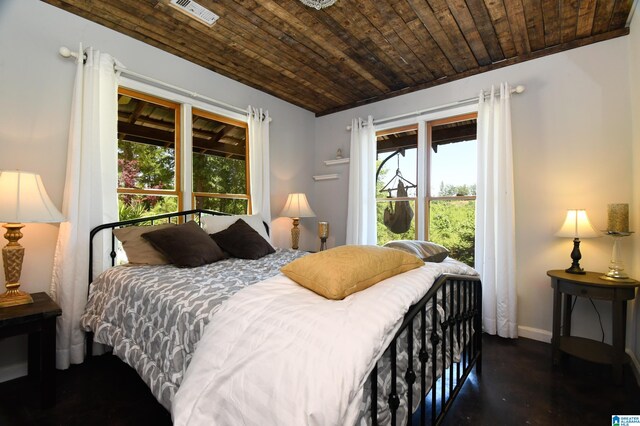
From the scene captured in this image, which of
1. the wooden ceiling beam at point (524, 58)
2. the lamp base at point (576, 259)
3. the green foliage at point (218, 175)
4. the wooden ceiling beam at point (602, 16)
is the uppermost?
the wooden ceiling beam at point (602, 16)

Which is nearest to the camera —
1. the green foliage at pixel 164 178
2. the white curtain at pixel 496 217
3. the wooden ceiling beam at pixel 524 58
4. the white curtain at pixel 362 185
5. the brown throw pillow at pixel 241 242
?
the wooden ceiling beam at pixel 524 58

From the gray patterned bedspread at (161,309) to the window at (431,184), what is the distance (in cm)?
187

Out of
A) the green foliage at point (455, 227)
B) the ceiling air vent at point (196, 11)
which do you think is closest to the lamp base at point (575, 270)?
the green foliage at point (455, 227)

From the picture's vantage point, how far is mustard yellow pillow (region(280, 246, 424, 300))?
3.86 feet

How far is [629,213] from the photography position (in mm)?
2258

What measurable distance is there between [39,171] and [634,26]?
14.5 ft

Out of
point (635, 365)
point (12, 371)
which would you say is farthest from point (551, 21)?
point (12, 371)

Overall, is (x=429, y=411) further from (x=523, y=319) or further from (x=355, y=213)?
(x=355, y=213)

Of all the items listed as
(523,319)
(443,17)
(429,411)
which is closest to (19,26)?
(443,17)

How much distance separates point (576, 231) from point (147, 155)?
365 centimetres

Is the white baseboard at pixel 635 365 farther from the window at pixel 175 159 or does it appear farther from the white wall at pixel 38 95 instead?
the white wall at pixel 38 95

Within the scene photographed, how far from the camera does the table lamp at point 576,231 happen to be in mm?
2268

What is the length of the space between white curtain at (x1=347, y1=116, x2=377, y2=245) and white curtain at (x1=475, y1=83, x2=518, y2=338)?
3.89 ft

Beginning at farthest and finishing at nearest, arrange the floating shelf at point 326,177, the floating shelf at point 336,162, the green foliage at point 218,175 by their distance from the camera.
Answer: the floating shelf at point 326,177 < the floating shelf at point 336,162 < the green foliage at point 218,175
